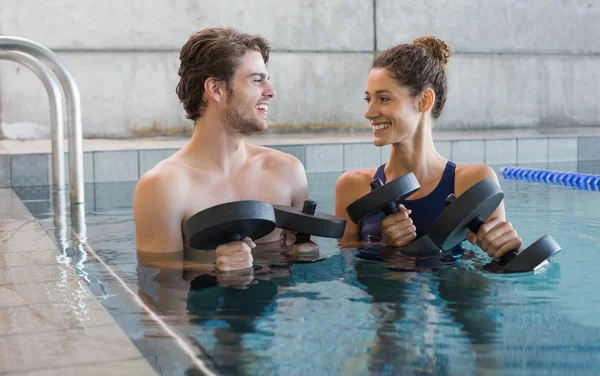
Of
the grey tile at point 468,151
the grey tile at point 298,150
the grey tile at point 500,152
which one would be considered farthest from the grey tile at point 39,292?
the grey tile at point 500,152

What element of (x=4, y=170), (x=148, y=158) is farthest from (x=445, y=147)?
(x=4, y=170)

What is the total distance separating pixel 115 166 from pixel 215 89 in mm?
4117

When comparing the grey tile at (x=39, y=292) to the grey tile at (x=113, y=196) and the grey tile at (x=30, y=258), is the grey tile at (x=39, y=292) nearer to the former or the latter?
the grey tile at (x=30, y=258)

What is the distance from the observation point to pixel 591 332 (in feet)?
7.81

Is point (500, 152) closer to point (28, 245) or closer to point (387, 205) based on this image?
point (387, 205)

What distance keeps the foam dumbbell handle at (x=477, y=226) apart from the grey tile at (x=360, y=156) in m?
→ 4.98

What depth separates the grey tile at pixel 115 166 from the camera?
7.57 m

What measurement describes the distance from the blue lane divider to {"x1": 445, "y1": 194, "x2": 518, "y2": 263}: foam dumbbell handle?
3914 mm

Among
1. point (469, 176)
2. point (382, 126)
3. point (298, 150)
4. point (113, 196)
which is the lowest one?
point (113, 196)

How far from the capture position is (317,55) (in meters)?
10.2

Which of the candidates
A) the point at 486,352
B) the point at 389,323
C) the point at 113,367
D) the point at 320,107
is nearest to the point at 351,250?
the point at 389,323

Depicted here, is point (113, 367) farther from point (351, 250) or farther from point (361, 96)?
point (361, 96)

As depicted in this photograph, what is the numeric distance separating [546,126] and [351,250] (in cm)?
815

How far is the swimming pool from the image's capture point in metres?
2.11
